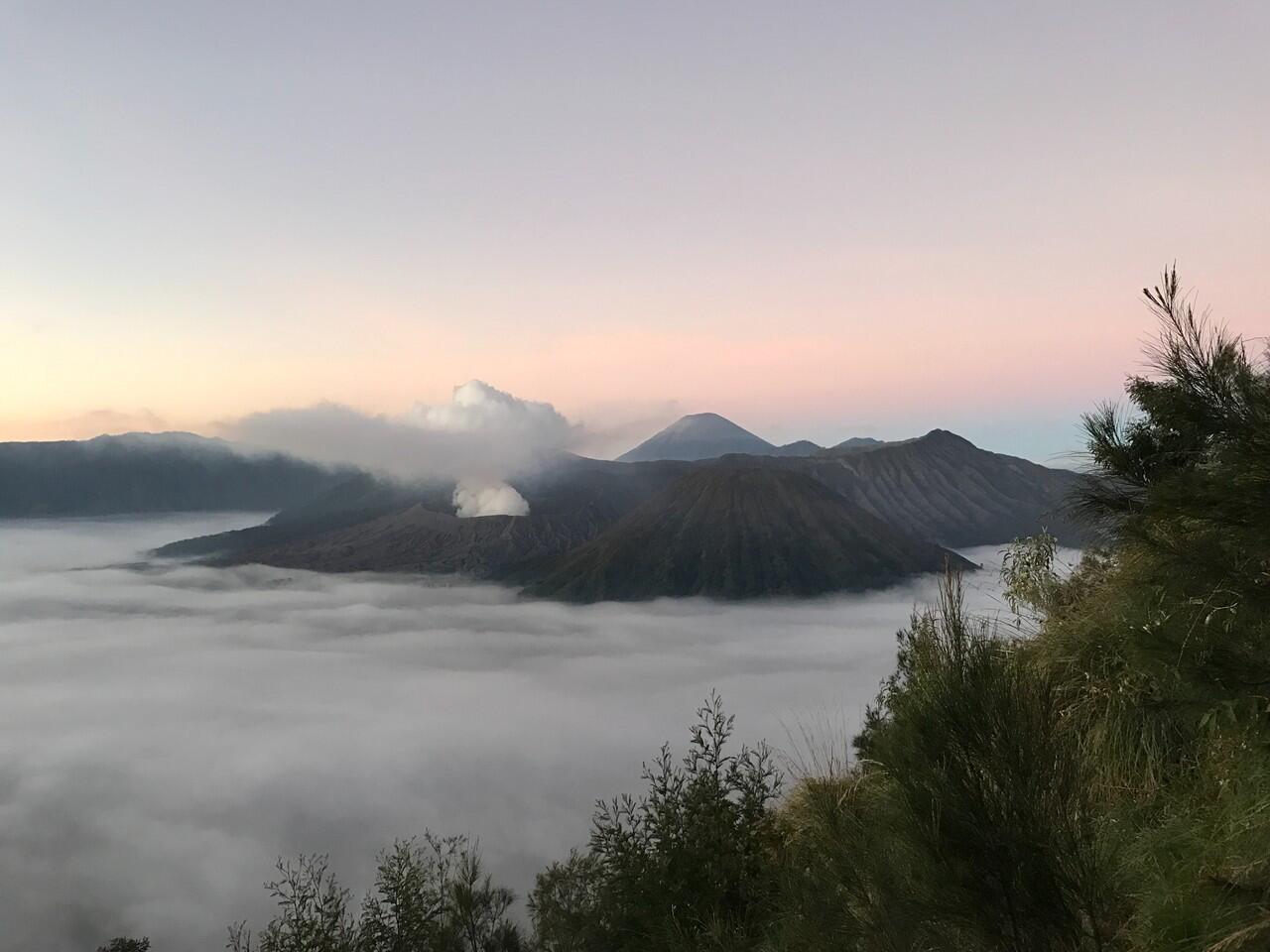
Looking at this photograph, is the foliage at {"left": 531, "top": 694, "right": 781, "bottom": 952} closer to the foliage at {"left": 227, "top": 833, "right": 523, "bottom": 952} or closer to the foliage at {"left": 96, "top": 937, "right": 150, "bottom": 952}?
the foliage at {"left": 227, "top": 833, "right": 523, "bottom": 952}

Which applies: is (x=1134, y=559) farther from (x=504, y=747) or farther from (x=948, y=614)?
(x=504, y=747)

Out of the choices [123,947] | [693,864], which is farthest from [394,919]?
[123,947]

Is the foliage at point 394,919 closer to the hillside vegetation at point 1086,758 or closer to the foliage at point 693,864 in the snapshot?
the foliage at point 693,864

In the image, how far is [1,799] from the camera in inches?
6471

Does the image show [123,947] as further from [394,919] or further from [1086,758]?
[1086,758]

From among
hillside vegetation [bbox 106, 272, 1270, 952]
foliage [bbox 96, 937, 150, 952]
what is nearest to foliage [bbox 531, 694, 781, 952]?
hillside vegetation [bbox 106, 272, 1270, 952]

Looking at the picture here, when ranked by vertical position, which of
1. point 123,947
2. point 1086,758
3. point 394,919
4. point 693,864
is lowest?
point 123,947

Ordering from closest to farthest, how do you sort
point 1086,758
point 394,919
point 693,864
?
1. point 1086,758
2. point 693,864
3. point 394,919

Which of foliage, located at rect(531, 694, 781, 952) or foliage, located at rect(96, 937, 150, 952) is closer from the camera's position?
foliage, located at rect(531, 694, 781, 952)

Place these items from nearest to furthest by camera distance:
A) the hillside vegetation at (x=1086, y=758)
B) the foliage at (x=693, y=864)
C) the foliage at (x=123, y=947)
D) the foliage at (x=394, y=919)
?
the hillside vegetation at (x=1086, y=758) < the foliage at (x=693, y=864) < the foliage at (x=394, y=919) < the foliage at (x=123, y=947)

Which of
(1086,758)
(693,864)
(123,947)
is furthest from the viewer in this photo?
(123,947)

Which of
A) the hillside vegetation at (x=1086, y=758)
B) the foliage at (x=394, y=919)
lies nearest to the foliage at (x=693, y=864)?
the hillside vegetation at (x=1086, y=758)

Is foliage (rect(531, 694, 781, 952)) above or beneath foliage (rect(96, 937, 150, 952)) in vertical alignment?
above

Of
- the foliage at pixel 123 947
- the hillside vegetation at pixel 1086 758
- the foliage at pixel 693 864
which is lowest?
the foliage at pixel 123 947
